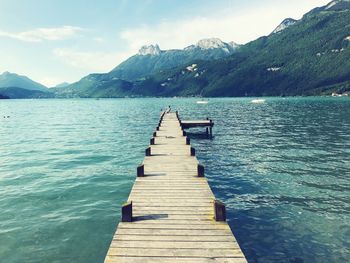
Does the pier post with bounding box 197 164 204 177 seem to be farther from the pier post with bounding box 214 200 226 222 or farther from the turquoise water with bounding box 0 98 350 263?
the pier post with bounding box 214 200 226 222

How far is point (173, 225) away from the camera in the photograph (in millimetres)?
10836

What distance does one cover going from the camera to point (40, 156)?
32.8 meters

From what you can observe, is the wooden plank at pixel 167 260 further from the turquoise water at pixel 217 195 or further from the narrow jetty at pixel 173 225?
the turquoise water at pixel 217 195

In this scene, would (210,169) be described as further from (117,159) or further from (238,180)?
(117,159)

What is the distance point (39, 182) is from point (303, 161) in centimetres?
2385

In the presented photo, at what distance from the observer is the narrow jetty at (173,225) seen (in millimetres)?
8867

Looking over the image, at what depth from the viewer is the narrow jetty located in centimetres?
887

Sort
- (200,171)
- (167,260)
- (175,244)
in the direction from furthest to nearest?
(200,171) < (175,244) < (167,260)

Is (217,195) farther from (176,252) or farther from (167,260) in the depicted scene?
(167,260)

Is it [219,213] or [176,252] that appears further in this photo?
[219,213]

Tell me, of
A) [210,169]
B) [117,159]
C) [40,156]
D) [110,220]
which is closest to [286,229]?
[110,220]

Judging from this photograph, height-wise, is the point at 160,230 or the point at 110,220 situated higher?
the point at 160,230

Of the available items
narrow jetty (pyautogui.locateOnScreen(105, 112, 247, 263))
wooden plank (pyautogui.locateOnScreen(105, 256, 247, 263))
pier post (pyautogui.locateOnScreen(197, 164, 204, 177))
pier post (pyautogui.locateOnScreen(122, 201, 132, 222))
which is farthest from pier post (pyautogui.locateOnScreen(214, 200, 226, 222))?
pier post (pyautogui.locateOnScreen(197, 164, 204, 177))

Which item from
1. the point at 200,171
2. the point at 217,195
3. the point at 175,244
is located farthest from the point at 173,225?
the point at 217,195
